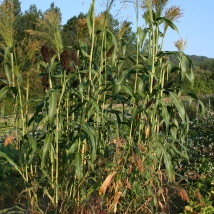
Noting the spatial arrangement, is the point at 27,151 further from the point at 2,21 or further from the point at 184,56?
the point at 184,56

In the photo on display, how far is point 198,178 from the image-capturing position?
A: 468 centimetres

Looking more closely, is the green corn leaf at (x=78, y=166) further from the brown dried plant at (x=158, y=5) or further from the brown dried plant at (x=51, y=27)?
the brown dried plant at (x=158, y=5)

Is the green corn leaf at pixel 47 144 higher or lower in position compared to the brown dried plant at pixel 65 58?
lower

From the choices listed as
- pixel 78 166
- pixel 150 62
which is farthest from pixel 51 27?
pixel 78 166

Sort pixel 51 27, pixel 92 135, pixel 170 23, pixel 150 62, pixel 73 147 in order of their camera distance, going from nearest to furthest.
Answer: pixel 92 135 → pixel 73 147 → pixel 51 27 → pixel 150 62 → pixel 170 23

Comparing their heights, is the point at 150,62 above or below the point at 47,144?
above

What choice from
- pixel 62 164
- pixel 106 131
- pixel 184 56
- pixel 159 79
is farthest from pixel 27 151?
pixel 184 56

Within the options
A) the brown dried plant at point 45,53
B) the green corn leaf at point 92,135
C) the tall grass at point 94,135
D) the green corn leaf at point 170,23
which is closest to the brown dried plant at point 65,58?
the tall grass at point 94,135

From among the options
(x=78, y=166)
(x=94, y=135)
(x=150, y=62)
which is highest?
(x=150, y=62)

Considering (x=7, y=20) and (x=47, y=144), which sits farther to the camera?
(x=7, y=20)

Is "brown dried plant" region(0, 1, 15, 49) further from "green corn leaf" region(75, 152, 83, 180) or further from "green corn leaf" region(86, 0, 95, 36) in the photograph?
"green corn leaf" region(75, 152, 83, 180)

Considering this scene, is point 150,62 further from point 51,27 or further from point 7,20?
point 7,20

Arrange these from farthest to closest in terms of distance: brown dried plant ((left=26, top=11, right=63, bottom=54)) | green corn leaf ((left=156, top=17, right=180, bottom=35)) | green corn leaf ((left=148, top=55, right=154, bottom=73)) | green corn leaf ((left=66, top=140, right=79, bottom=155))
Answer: green corn leaf ((left=156, top=17, right=180, bottom=35))
green corn leaf ((left=148, top=55, right=154, bottom=73))
brown dried plant ((left=26, top=11, right=63, bottom=54))
green corn leaf ((left=66, top=140, right=79, bottom=155))

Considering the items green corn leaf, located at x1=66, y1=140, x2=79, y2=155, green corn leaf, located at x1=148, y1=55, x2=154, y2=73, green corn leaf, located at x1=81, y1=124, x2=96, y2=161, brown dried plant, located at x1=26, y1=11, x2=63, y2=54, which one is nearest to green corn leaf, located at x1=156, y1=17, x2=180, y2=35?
green corn leaf, located at x1=148, y1=55, x2=154, y2=73
